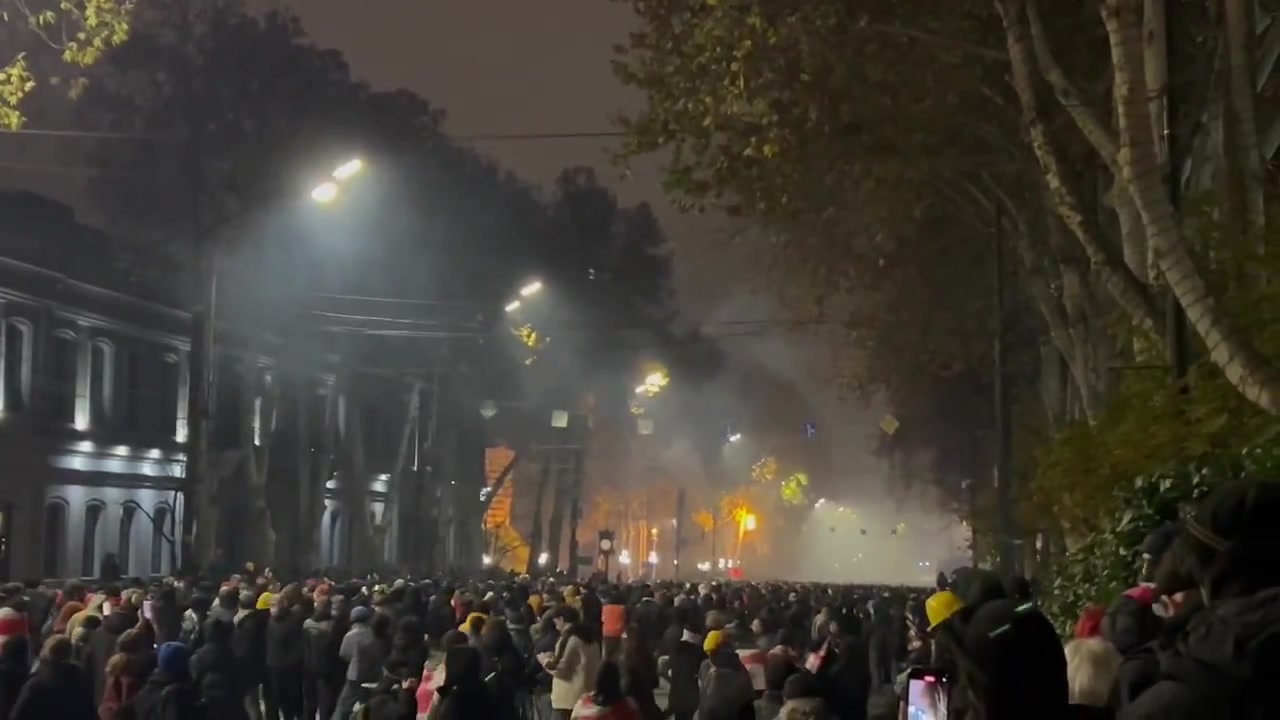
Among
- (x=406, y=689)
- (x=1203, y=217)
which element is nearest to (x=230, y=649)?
(x=406, y=689)

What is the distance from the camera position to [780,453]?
118250 mm

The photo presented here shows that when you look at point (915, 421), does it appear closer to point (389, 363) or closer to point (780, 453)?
point (389, 363)

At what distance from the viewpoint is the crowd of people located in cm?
388

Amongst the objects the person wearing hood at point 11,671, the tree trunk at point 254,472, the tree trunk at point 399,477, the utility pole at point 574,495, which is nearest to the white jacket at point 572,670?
the person wearing hood at point 11,671

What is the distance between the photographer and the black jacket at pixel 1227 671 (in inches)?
137

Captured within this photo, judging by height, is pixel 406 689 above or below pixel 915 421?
below

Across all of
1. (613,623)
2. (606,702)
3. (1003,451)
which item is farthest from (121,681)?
(1003,451)

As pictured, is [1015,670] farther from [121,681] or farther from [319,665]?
[319,665]

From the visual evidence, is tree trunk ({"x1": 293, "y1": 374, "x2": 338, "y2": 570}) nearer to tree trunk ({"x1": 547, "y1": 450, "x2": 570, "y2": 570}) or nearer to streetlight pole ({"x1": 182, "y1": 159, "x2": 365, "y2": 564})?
tree trunk ({"x1": 547, "y1": 450, "x2": 570, "y2": 570})

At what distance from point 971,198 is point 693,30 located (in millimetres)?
9701

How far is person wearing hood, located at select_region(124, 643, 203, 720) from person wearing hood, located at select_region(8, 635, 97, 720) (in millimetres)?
1181

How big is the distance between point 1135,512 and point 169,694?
7.52 meters

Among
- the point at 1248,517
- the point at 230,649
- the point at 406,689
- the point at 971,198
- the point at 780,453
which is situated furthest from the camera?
the point at 780,453

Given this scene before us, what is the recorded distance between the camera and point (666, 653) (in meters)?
21.3
